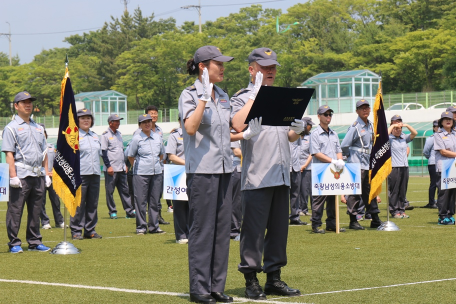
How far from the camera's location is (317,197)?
523 inches

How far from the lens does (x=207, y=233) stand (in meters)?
6.81

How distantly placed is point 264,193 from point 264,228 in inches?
13.4

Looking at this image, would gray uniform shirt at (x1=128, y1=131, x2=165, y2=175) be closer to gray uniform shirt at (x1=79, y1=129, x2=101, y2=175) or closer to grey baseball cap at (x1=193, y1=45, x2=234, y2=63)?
gray uniform shirt at (x1=79, y1=129, x2=101, y2=175)

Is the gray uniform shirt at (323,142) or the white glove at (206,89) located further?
the gray uniform shirt at (323,142)

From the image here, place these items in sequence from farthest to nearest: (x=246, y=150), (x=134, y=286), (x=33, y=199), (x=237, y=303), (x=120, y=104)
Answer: (x=120, y=104), (x=33, y=199), (x=134, y=286), (x=246, y=150), (x=237, y=303)

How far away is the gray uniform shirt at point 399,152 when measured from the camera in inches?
645

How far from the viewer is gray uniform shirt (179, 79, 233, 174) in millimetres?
6809

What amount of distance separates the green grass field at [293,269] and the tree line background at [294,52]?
147ft

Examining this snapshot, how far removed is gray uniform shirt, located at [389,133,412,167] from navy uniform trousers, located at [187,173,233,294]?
33.0 feet

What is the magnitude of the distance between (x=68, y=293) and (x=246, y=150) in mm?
2292

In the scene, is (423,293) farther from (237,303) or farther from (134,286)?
(134,286)

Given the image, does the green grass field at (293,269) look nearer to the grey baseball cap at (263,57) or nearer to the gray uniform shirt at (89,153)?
the gray uniform shirt at (89,153)

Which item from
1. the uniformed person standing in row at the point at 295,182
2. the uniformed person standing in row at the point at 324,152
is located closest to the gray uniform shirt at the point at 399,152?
the uniformed person standing in row at the point at 295,182

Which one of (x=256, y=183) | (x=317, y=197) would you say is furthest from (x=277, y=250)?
(x=317, y=197)
